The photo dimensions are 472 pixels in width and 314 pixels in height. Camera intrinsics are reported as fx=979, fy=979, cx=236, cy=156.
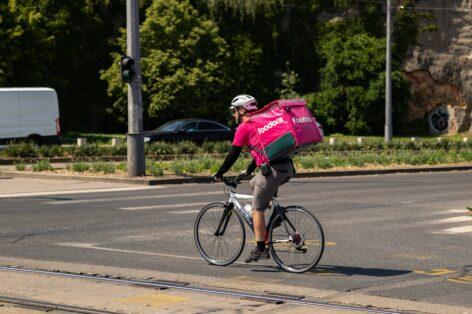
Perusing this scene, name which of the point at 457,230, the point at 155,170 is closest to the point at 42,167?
the point at 155,170

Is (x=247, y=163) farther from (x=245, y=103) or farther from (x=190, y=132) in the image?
(x=245, y=103)

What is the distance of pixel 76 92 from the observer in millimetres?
53594

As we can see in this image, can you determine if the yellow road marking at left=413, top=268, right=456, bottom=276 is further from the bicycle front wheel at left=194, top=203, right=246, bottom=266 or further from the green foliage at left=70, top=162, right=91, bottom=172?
the green foliage at left=70, top=162, right=91, bottom=172

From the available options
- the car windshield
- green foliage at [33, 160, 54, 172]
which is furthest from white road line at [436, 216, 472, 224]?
the car windshield

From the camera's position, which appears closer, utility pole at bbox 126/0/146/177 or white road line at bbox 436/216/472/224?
white road line at bbox 436/216/472/224

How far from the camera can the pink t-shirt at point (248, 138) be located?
10109 mm

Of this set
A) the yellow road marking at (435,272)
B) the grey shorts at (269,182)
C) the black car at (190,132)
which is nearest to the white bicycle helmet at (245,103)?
the grey shorts at (269,182)

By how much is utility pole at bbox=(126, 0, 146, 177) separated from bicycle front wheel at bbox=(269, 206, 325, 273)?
14.6 meters

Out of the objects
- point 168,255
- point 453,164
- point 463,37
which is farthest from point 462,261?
point 463,37

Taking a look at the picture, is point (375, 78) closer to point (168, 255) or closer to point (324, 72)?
point (324, 72)

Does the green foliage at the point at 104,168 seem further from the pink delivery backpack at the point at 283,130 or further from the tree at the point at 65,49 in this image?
the tree at the point at 65,49

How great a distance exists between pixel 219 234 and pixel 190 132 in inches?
1098

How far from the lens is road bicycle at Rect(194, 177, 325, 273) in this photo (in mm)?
10102

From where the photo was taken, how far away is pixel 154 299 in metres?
8.66
